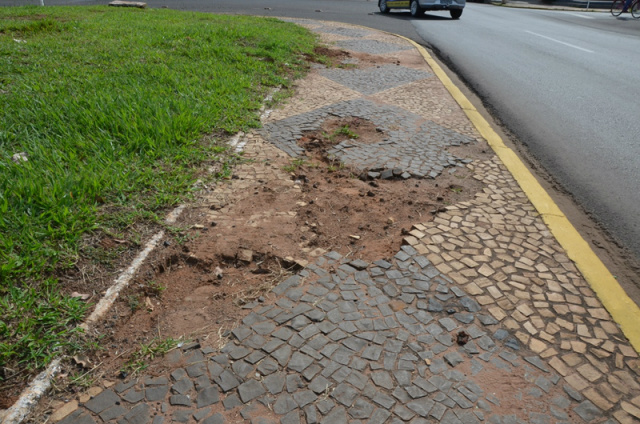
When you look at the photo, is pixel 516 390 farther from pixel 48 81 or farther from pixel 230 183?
pixel 48 81

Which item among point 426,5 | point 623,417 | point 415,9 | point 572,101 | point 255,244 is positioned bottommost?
point 623,417

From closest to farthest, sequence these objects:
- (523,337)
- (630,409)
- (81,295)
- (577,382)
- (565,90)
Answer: (630,409)
(577,382)
(523,337)
(81,295)
(565,90)

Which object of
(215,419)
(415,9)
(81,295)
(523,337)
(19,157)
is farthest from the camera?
(415,9)

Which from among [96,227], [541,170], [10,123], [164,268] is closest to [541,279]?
[541,170]

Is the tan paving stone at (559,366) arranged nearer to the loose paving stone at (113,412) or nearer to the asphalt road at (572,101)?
the asphalt road at (572,101)

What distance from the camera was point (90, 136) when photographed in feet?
13.5

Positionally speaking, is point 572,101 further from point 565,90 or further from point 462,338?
point 462,338

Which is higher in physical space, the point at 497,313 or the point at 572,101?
the point at 572,101

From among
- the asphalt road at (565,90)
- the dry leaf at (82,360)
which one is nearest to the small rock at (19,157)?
the dry leaf at (82,360)

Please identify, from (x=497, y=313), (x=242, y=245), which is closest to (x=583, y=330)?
(x=497, y=313)

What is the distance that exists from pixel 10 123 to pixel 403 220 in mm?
3699

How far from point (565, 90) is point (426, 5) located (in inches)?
452

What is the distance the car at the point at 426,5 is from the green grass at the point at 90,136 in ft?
35.6

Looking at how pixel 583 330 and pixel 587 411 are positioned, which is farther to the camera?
pixel 583 330
